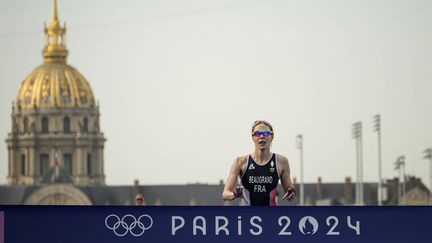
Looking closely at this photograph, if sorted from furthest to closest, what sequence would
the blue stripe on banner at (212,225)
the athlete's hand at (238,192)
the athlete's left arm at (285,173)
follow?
the athlete's left arm at (285,173), the athlete's hand at (238,192), the blue stripe on banner at (212,225)

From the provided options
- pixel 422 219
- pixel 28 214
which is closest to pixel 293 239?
pixel 422 219

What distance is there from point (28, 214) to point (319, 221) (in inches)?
84.7

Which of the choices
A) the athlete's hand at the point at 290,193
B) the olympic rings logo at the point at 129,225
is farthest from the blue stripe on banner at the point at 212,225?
the athlete's hand at the point at 290,193

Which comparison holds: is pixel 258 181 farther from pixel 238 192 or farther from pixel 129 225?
pixel 129 225

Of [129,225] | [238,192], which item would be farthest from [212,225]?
[238,192]

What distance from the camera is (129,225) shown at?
12766 millimetres

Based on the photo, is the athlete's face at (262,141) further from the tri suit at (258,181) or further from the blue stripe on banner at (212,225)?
the blue stripe on banner at (212,225)

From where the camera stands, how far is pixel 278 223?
12773mm

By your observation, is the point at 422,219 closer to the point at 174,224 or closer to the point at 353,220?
the point at 353,220

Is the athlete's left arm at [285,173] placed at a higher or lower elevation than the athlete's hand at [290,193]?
higher

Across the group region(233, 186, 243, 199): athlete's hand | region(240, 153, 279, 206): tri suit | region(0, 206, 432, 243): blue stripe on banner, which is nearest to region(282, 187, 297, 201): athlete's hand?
region(240, 153, 279, 206): tri suit

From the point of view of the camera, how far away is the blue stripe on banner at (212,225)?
1274 centimetres

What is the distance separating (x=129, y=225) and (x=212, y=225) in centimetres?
61

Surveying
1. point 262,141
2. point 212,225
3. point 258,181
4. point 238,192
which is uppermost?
point 262,141
